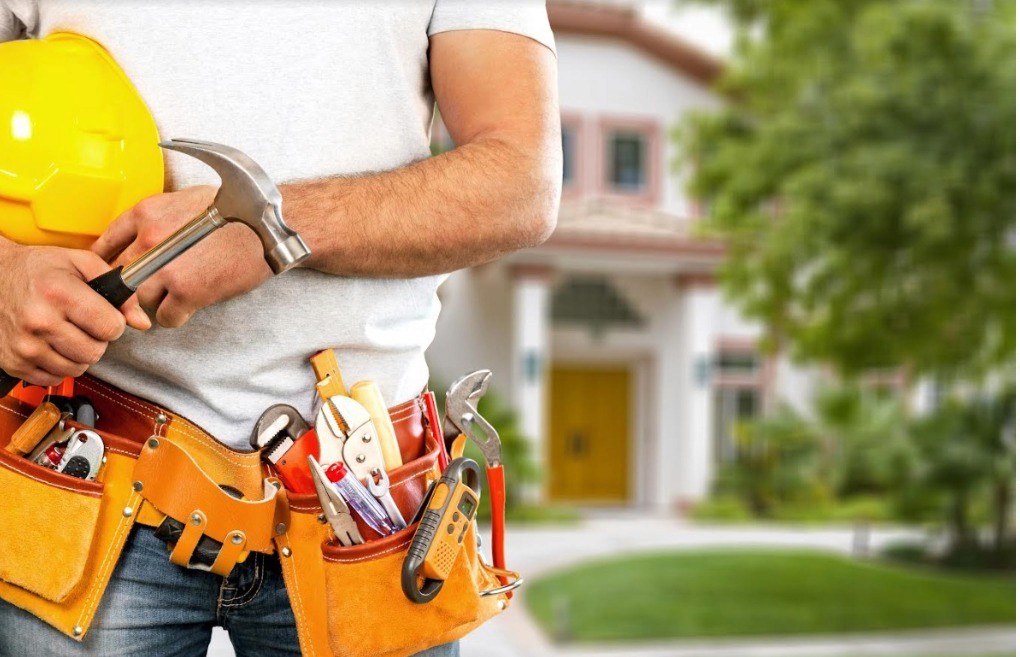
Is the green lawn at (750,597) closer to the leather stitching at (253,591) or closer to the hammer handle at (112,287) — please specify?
the leather stitching at (253,591)

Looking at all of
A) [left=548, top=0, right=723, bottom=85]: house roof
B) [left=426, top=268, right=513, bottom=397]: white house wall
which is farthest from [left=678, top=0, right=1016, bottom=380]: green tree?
[left=548, top=0, right=723, bottom=85]: house roof

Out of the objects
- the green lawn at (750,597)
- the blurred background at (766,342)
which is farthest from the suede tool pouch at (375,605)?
the green lawn at (750,597)

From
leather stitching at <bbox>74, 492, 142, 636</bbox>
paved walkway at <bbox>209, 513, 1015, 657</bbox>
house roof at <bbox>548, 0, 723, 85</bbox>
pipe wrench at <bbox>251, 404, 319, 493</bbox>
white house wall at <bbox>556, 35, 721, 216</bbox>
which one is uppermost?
house roof at <bbox>548, 0, 723, 85</bbox>

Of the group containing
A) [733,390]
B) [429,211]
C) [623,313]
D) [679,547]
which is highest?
[623,313]

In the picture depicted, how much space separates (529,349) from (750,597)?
18.4 ft

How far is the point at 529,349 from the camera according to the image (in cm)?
1466

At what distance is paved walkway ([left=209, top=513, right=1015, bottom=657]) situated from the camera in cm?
784

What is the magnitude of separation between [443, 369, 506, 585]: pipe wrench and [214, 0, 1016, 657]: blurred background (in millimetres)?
4327

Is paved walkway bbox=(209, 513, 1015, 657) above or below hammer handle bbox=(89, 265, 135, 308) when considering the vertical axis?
below

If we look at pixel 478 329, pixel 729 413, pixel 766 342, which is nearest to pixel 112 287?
Result: pixel 766 342

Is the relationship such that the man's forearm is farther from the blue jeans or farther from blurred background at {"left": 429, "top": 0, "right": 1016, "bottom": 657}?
blurred background at {"left": 429, "top": 0, "right": 1016, "bottom": 657}

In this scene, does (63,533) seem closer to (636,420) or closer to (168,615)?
(168,615)

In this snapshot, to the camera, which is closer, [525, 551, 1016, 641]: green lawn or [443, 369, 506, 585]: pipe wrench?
[443, 369, 506, 585]: pipe wrench

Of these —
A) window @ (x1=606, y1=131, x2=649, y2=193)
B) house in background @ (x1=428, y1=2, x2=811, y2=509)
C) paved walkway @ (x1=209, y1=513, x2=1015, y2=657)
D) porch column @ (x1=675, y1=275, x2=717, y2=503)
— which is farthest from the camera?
window @ (x1=606, y1=131, x2=649, y2=193)
